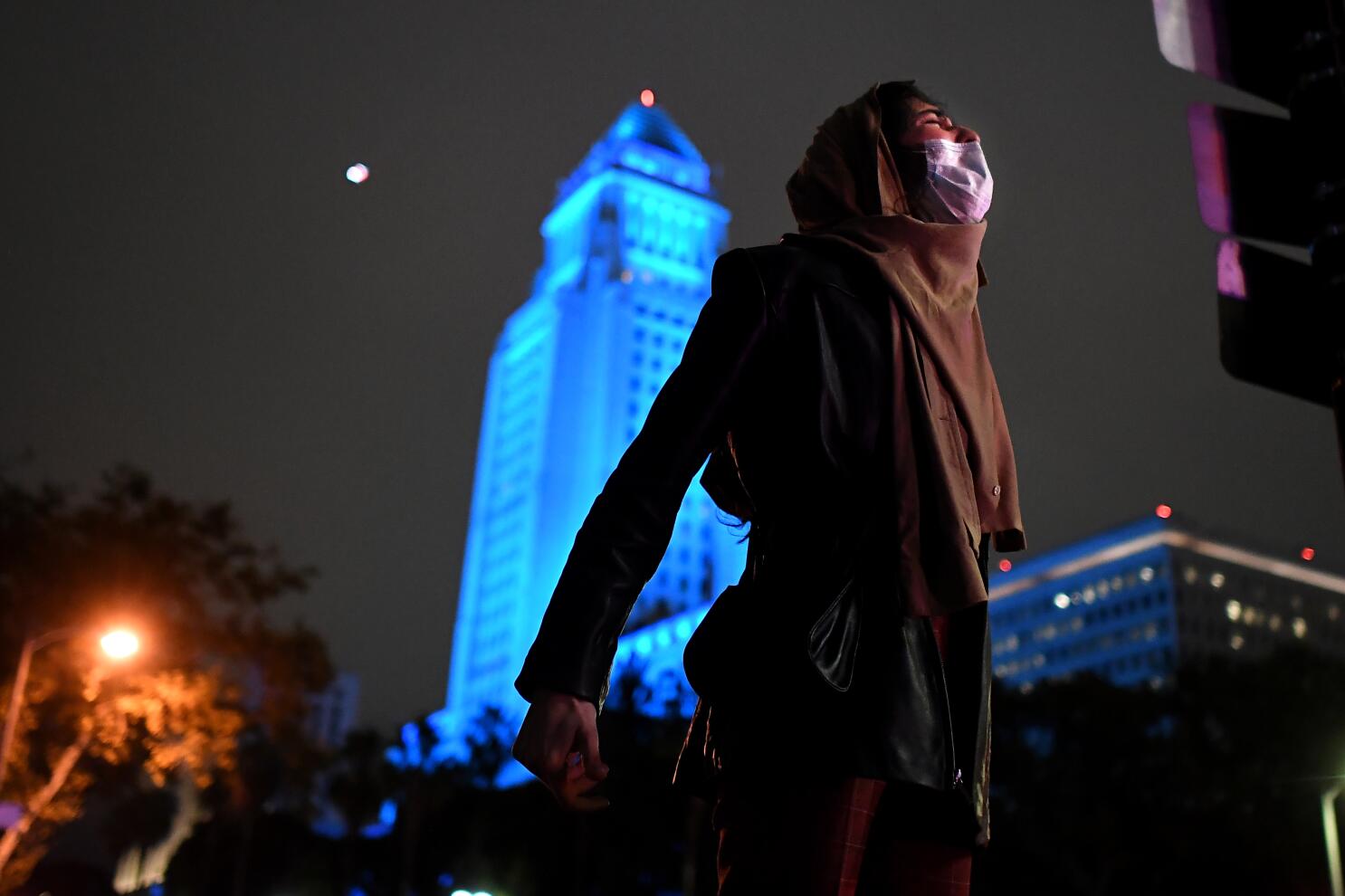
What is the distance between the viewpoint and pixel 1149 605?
107 meters

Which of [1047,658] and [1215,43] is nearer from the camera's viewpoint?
[1215,43]

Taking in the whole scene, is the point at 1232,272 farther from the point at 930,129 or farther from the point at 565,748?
the point at 565,748

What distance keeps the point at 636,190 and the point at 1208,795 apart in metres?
88.0

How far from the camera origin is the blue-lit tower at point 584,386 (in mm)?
104562

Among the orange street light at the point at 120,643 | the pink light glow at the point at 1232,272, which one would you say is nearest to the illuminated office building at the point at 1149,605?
the orange street light at the point at 120,643

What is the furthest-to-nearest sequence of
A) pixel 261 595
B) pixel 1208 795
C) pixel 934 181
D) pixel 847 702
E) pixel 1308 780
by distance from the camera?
pixel 1208 795, pixel 261 595, pixel 1308 780, pixel 934 181, pixel 847 702

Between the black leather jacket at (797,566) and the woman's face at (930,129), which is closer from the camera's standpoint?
the black leather jacket at (797,566)

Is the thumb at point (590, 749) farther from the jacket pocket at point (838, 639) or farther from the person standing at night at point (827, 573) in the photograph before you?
the jacket pocket at point (838, 639)

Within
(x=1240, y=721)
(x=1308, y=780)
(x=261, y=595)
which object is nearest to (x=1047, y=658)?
(x=1240, y=721)

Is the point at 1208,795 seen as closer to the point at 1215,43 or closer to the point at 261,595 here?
the point at 261,595

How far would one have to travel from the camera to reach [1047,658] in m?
114

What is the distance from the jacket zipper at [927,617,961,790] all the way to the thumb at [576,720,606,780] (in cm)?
56

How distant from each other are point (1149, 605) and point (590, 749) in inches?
4434

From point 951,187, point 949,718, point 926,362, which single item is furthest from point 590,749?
point 951,187
